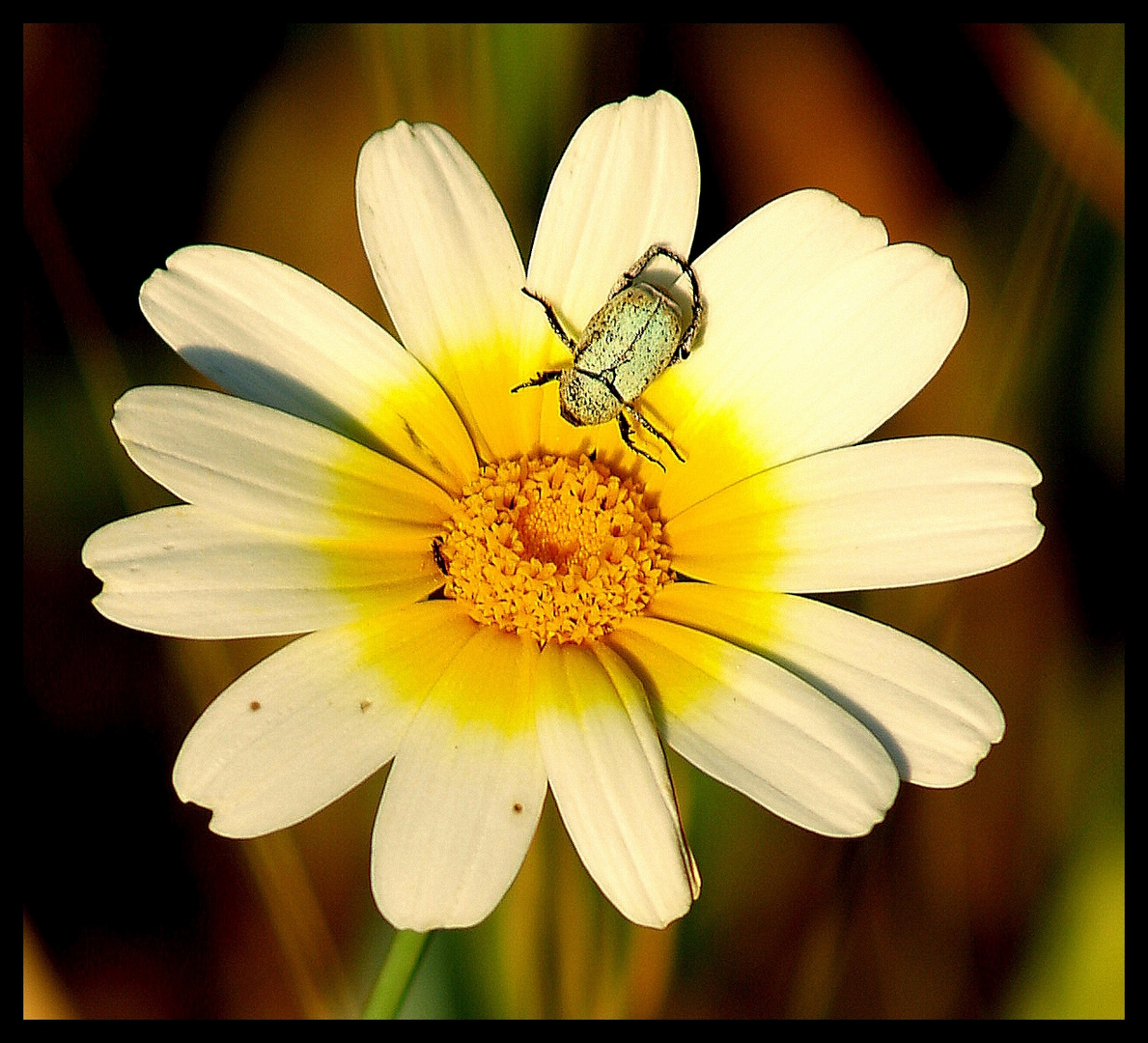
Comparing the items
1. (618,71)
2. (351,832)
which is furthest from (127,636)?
(618,71)

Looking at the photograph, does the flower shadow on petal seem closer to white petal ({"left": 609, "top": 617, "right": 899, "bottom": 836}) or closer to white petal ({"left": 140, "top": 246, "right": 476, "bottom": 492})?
white petal ({"left": 140, "top": 246, "right": 476, "bottom": 492})

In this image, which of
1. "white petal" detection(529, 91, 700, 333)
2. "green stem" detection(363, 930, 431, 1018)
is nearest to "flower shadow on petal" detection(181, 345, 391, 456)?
"white petal" detection(529, 91, 700, 333)

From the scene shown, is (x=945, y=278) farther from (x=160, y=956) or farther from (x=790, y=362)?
(x=160, y=956)

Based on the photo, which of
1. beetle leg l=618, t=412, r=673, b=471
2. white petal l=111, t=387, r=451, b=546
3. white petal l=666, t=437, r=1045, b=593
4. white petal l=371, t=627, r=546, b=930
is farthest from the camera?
beetle leg l=618, t=412, r=673, b=471

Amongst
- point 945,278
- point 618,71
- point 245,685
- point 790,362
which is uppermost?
point 618,71

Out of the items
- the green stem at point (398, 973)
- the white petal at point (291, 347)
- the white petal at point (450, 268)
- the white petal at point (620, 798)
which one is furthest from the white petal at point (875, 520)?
the green stem at point (398, 973)

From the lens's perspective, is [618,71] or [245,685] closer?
[245,685]
